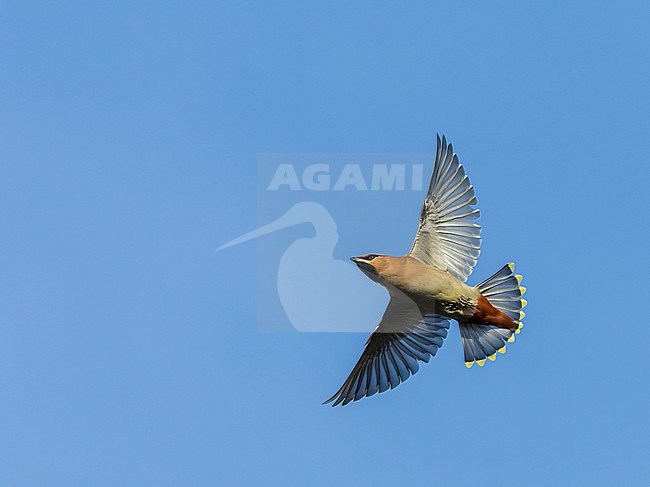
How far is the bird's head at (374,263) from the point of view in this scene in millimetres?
14992

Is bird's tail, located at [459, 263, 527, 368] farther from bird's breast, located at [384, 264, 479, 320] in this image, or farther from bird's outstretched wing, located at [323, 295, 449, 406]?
bird's breast, located at [384, 264, 479, 320]

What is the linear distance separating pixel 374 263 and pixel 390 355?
2379 mm

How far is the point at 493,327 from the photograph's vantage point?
16219 millimetres

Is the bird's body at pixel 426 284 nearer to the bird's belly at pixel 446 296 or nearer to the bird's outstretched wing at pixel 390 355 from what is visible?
the bird's belly at pixel 446 296

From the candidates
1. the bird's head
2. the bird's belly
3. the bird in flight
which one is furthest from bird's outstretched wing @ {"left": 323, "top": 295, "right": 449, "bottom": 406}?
the bird's head

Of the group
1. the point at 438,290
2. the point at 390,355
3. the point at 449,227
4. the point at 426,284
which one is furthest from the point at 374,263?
the point at 390,355

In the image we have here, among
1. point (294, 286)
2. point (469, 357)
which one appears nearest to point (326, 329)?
point (294, 286)

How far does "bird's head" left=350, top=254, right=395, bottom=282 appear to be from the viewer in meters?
15.0

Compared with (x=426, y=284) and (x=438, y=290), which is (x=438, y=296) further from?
(x=426, y=284)

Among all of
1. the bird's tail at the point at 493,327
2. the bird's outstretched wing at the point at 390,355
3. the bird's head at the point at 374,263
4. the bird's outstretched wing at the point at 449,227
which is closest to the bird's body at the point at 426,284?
the bird's head at the point at 374,263

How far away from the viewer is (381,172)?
50.4ft

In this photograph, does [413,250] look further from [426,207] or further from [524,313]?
[524,313]

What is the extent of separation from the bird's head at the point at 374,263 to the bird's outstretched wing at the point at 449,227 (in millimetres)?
679

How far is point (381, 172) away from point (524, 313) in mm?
2857
